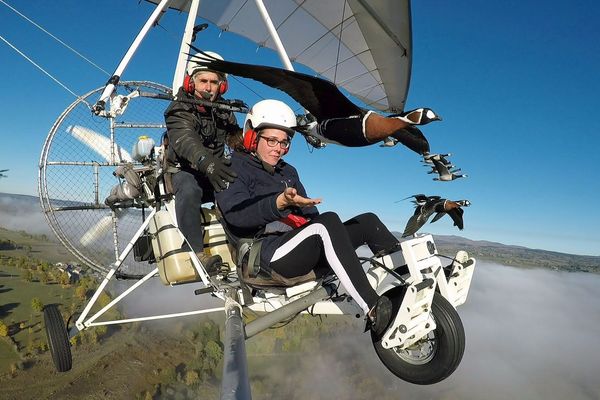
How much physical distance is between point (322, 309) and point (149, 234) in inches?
120

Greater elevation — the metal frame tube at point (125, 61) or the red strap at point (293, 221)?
the metal frame tube at point (125, 61)

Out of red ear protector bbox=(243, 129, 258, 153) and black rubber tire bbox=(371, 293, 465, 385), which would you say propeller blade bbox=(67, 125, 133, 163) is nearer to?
red ear protector bbox=(243, 129, 258, 153)

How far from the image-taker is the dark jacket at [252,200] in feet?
10.2

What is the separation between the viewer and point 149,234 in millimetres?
5199

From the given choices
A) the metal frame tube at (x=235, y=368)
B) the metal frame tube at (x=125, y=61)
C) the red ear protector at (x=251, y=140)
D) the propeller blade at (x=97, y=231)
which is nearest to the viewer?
the metal frame tube at (x=235, y=368)

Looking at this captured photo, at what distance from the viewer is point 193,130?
14.1 ft

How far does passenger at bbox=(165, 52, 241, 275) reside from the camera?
396cm

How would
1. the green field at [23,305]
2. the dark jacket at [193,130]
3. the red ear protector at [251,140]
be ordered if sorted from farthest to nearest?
the green field at [23,305] → the dark jacket at [193,130] → the red ear protector at [251,140]

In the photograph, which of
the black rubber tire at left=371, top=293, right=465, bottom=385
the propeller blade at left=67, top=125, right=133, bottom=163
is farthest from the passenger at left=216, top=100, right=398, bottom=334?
the propeller blade at left=67, top=125, right=133, bottom=163

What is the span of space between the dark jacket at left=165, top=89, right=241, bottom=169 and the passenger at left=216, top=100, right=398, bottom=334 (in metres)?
0.55

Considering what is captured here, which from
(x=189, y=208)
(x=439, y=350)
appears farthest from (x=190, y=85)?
(x=439, y=350)

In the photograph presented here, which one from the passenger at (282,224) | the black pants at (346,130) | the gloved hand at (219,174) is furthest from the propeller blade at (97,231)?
the black pants at (346,130)

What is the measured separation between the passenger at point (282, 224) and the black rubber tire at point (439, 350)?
54 centimetres

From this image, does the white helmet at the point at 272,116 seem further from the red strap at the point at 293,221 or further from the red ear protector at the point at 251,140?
the red strap at the point at 293,221
